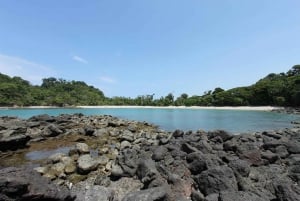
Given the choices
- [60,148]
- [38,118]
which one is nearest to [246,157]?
[60,148]

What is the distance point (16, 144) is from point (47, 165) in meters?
5.12

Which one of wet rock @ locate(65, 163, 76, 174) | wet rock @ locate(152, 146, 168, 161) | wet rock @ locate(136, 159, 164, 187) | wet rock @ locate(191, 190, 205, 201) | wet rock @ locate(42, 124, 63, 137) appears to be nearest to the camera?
wet rock @ locate(191, 190, 205, 201)

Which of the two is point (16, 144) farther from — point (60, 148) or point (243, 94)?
point (243, 94)

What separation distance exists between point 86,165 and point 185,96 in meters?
96.1

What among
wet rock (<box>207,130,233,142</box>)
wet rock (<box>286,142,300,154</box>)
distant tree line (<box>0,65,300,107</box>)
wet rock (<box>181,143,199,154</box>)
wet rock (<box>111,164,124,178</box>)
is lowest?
wet rock (<box>111,164,124,178</box>)

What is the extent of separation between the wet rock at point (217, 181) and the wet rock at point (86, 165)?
4.21 metres

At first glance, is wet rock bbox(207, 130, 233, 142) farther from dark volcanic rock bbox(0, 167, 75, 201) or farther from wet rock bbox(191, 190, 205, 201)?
dark volcanic rock bbox(0, 167, 75, 201)

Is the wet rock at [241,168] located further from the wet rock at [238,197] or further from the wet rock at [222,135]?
the wet rock at [222,135]

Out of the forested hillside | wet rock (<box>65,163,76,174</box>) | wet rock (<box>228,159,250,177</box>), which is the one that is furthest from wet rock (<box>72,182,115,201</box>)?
the forested hillside

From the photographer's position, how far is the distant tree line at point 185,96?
2564 inches

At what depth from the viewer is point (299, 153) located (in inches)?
418

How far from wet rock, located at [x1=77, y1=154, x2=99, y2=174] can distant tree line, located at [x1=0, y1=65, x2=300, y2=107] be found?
6282cm

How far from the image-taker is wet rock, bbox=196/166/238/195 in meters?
6.39

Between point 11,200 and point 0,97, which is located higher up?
point 0,97
